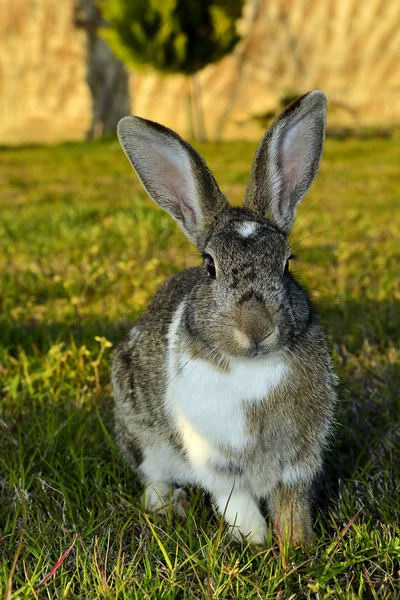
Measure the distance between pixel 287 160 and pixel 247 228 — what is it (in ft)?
1.54

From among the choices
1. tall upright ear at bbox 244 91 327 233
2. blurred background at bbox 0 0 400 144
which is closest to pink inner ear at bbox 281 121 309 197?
tall upright ear at bbox 244 91 327 233

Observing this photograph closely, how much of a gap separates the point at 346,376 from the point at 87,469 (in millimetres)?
1441

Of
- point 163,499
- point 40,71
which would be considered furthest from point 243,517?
point 40,71

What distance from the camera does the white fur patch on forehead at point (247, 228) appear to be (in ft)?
8.55

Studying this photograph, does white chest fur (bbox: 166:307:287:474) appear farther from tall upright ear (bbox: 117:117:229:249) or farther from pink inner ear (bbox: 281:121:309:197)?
pink inner ear (bbox: 281:121:309:197)

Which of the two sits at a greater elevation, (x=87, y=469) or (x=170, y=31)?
(x=170, y=31)

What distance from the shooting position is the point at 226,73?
1816 centimetres

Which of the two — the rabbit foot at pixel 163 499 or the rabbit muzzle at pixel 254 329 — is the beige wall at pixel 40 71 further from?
the rabbit muzzle at pixel 254 329

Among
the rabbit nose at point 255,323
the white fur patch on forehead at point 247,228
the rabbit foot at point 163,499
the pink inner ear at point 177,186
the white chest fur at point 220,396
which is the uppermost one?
the pink inner ear at point 177,186

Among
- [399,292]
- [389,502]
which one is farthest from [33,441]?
[399,292]

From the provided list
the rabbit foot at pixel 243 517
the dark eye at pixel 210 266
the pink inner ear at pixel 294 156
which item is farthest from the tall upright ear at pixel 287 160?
the rabbit foot at pixel 243 517

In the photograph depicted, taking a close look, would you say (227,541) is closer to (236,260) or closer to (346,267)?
(236,260)

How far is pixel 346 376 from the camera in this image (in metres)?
3.67

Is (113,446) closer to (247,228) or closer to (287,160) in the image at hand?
(247,228)
